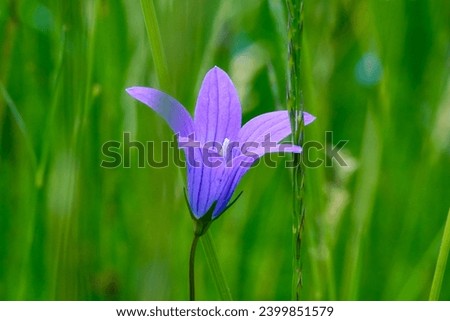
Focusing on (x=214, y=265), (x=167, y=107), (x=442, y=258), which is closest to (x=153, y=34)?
(x=167, y=107)

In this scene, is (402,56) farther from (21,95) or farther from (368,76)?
(21,95)

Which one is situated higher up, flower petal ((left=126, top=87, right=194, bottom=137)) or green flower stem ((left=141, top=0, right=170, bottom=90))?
green flower stem ((left=141, top=0, right=170, bottom=90))

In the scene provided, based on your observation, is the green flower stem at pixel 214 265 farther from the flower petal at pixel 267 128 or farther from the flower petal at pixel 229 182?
the flower petal at pixel 267 128

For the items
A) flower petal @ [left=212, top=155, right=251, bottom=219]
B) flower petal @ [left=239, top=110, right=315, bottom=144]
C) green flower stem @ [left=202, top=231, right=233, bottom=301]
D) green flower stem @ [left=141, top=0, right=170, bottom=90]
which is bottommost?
green flower stem @ [left=202, top=231, right=233, bottom=301]

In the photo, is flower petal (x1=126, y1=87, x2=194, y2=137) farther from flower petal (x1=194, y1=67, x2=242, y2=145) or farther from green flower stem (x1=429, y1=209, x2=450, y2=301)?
green flower stem (x1=429, y1=209, x2=450, y2=301)

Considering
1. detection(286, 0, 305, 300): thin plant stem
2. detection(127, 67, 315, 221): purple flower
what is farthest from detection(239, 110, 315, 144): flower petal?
detection(286, 0, 305, 300): thin plant stem

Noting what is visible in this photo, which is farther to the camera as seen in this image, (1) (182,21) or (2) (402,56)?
(2) (402,56)

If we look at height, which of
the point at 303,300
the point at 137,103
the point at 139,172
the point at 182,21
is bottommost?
the point at 303,300

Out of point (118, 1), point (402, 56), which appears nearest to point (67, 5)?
point (118, 1)
